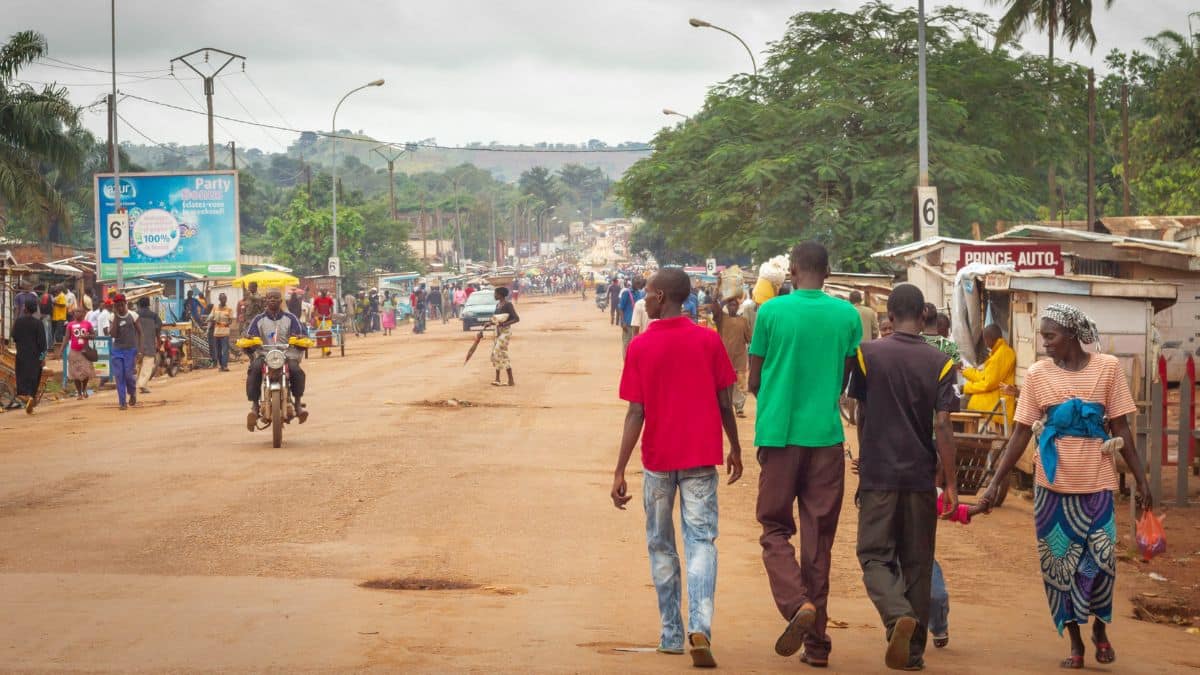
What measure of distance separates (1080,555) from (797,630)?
Result: 4.99ft

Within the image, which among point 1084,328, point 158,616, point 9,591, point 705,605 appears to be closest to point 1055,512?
point 1084,328

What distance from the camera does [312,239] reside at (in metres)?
67.8

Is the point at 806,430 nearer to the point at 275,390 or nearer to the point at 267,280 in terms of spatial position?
the point at 275,390

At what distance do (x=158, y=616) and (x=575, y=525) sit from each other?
13.3ft

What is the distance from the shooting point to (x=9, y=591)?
8164mm

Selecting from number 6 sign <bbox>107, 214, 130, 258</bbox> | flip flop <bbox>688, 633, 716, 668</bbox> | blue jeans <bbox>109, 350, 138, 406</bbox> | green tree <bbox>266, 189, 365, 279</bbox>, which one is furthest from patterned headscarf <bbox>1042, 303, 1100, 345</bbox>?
green tree <bbox>266, 189, 365, 279</bbox>

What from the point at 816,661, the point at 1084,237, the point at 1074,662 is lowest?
the point at 1074,662

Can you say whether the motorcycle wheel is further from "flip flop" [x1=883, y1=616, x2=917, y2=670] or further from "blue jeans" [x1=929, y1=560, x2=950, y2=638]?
"flip flop" [x1=883, y1=616, x2=917, y2=670]

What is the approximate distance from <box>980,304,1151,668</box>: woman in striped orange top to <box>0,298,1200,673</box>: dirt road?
36 centimetres

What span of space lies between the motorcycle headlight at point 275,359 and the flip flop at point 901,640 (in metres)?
10.5

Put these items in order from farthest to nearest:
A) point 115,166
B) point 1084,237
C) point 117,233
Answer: point 115,166, point 117,233, point 1084,237

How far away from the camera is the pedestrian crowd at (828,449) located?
257 inches

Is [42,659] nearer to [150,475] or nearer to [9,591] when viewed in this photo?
[9,591]

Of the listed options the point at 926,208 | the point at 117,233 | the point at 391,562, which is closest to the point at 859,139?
the point at 926,208
